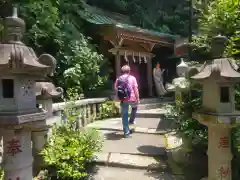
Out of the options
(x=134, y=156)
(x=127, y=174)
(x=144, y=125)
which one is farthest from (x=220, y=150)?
(x=144, y=125)

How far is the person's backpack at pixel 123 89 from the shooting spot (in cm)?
625

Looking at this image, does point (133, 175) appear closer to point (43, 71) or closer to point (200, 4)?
point (43, 71)

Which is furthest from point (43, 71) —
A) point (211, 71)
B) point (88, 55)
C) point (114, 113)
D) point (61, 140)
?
point (114, 113)

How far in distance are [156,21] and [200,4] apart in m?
11.5

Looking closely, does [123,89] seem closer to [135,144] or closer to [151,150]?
[135,144]

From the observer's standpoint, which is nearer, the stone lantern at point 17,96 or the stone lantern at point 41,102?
the stone lantern at point 17,96

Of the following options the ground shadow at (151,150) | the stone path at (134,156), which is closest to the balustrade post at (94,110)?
the stone path at (134,156)

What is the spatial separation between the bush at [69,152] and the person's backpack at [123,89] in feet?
5.91

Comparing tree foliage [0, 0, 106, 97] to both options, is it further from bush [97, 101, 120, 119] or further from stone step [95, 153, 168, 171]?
stone step [95, 153, 168, 171]

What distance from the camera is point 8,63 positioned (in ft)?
8.64

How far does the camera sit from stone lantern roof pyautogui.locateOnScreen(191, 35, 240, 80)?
10.8 feet

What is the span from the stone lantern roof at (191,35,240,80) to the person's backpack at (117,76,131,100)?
9.25 feet

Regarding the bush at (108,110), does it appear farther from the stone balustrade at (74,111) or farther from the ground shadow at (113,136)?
the ground shadow at (113,136)

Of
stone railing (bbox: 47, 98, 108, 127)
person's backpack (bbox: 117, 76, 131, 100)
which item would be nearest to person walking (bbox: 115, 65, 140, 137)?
person's backpack (bbox: 117, 76, 131, 100)
